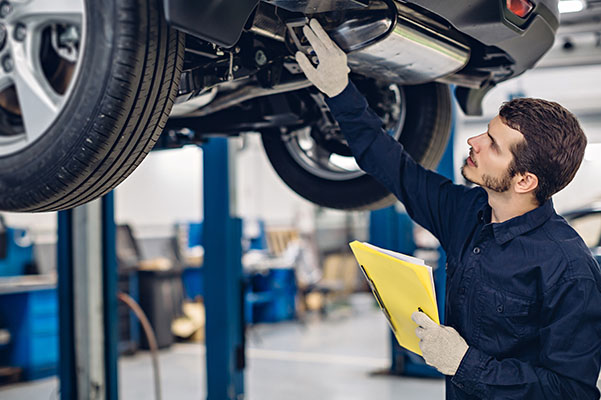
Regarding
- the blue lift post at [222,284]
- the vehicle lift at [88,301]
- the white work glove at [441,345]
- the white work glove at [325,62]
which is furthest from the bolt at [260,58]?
the blue lift post at [222,284]

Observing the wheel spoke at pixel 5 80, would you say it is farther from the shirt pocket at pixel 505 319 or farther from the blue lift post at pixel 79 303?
the blue lift post at pixel 79 303

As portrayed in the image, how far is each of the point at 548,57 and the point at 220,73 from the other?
419 cm

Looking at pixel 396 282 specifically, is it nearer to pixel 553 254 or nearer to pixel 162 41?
pixel 553 254

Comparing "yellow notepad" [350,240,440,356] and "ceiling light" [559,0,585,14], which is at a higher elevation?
"ceiling light" [559,0,585,14]

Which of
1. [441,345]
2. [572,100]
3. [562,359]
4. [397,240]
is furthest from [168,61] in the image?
[572,100]

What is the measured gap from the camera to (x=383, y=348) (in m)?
6.52

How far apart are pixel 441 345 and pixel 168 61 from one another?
0.83 meters

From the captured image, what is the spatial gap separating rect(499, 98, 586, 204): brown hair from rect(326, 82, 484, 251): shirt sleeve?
0.71 feet

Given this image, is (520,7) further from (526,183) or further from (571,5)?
(571,5)

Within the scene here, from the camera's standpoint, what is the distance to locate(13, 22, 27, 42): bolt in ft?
4.11

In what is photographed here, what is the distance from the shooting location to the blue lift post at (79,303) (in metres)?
2.88

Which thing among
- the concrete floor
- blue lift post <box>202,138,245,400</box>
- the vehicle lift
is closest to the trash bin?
the concrete floor

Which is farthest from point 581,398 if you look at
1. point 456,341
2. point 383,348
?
point 383,348

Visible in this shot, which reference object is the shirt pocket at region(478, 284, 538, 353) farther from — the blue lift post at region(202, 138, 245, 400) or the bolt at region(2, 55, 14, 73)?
the blue lift post at region(202, 138, 245, 400)
